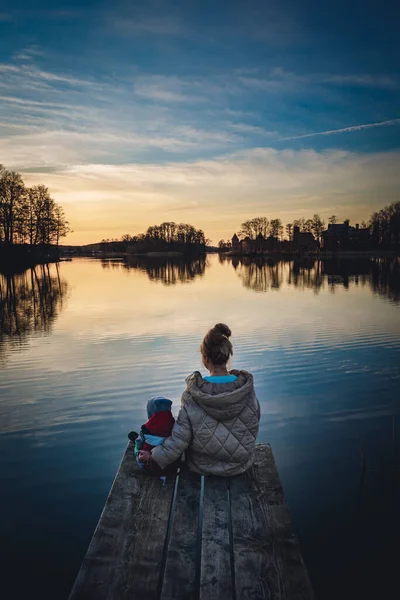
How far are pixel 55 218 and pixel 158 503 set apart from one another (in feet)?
259

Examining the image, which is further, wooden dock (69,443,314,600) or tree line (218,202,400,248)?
tree line (218,202,400,248)

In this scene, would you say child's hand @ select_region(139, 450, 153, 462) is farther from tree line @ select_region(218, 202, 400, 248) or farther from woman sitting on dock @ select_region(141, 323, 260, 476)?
tree line @ select_region(218, 202, 400, 248)

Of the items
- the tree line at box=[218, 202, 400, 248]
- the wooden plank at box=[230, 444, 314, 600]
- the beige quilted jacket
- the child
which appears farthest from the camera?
the tree line at box=[218, 202, 400, 248]

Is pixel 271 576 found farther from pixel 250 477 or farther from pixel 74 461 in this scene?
pixel 74 461

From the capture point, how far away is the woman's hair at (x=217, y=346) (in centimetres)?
443

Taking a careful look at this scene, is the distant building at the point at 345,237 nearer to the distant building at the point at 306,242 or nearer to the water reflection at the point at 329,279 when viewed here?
the distant building at the point at 306,242

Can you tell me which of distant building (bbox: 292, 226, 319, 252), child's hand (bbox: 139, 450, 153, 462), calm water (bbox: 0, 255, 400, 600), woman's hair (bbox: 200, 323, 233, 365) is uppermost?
distant building (bbox: 292, 226, 319, 252)

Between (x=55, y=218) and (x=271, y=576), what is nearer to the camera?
(x=271, y=576)

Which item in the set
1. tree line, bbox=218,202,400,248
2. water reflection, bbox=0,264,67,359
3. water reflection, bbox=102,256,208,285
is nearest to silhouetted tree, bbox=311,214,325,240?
tree line, bbox=218,202,400,248

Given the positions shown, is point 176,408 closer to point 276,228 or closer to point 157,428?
point 157,428

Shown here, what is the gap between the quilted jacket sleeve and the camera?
4371 millimetres

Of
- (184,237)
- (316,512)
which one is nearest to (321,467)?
(316,512)

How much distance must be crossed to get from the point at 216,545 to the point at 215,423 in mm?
1092

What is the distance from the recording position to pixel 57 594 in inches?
155
